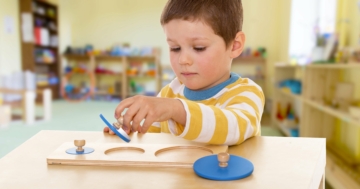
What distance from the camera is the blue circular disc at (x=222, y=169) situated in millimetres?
365

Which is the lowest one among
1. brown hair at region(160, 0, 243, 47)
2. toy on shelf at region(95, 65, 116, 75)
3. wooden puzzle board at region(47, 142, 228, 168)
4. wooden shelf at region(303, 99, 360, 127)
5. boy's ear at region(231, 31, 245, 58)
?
wooden shelf at region(303, 99, 360, 127)

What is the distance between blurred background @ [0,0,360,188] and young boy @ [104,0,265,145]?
1119 mm

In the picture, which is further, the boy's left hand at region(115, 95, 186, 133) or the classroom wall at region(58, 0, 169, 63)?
the classroom wall at region(58, 0, 169, 63)

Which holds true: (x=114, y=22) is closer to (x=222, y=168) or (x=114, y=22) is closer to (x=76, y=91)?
(x=76, y=91)

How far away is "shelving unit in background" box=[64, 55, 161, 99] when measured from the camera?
17.1 feet

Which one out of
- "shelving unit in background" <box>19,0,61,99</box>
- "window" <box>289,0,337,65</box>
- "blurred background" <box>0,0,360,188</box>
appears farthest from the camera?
"shelving unit in background" <box>19,0,61,99</box>

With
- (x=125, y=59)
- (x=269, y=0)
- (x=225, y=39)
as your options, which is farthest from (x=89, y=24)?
(x=225, y=39)

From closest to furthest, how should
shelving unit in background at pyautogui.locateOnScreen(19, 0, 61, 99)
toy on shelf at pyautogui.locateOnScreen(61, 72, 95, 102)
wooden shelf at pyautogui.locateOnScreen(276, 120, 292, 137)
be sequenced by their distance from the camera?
wooden shelf at pyautogui.locateOnScreen(276, 120, 292, 137), shelving unit in background at pyautogui.locateOnScreen(19, 0, 61, 99), toy on shelf at pyautogui.locateOnScreen(61, 72, 95, 102)

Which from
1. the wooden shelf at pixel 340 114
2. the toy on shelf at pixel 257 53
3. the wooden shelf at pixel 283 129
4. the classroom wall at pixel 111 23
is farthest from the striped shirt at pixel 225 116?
the classroom wall at pixel 111 23

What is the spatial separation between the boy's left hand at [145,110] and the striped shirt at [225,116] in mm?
39

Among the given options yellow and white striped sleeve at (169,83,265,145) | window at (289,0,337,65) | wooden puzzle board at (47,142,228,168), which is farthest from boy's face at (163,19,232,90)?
window at (289,0,337,65)

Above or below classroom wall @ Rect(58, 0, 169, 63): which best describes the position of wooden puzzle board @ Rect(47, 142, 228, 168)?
below

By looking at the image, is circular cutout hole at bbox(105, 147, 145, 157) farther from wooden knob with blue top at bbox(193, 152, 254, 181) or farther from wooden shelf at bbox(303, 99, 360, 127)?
wooden shelf at bbox(303, 99, 360, 127)

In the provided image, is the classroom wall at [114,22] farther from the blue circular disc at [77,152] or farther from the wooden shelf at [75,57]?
the blue circular disc at [77,152]
